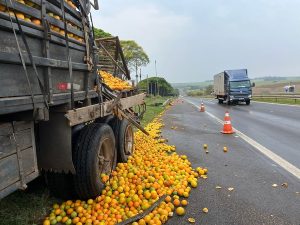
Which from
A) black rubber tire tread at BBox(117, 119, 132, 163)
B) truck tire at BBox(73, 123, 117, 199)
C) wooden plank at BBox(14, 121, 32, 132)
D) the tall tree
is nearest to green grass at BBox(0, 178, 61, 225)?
truck tire at BBox(73, 123, 117, 199)

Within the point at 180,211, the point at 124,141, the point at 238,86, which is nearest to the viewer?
the point at 180,211

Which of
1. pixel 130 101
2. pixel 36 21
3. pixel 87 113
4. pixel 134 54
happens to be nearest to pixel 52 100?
pixel 36 21

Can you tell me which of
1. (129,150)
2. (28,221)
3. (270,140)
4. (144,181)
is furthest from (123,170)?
(270,140)

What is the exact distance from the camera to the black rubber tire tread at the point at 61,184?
4.67 meters

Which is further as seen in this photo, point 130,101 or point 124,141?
point 130,101

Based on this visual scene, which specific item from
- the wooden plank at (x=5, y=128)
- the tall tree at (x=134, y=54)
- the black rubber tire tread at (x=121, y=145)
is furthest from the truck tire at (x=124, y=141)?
the tall tree at (x=134, y=54)

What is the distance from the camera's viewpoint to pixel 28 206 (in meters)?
4.77

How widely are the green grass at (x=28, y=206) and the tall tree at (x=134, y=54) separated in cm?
5387

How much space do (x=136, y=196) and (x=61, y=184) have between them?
107 centimetres

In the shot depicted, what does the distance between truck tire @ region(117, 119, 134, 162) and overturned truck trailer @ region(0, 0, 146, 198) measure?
79 centimetres

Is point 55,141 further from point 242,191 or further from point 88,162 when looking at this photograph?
point 242,191

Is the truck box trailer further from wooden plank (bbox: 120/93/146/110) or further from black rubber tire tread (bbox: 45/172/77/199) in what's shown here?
black rubber tire tread (bbox: 45/172/77/199)

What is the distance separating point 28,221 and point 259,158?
5543 millimetres

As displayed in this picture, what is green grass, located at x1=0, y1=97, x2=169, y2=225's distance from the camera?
A: 438 cm
